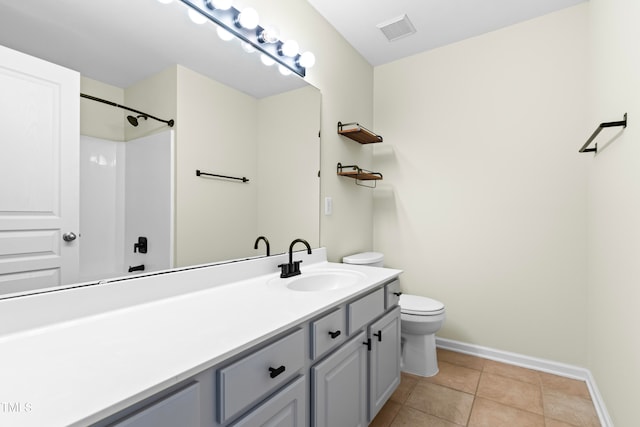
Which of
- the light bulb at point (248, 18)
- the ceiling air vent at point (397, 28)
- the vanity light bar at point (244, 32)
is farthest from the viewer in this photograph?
the ceiling air vent at point (397, 28)

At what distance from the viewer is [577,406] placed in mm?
1771

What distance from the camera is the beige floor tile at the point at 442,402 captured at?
5.54 ft

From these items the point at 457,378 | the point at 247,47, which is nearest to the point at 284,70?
the point at 247,47

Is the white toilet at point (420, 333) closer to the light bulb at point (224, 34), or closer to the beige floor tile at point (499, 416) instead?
the beige floor tile at point (499, 416)

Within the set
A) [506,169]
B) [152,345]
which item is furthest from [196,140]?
[506,169]

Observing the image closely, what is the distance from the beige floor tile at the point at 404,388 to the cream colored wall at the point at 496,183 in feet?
2.08

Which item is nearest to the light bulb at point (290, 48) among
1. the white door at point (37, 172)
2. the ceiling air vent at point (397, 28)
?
the ceiling air vent at point (397, 28)

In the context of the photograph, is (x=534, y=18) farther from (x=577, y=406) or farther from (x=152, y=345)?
(x=152, y=345)

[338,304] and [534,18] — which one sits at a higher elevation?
[534,18]

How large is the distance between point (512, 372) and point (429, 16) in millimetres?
2625

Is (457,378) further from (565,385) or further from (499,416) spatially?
(565,385)

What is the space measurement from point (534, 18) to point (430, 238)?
69.8 inches

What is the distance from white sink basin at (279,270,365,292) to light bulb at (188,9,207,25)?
1.30 m

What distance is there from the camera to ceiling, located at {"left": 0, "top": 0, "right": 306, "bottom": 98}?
889 mm
